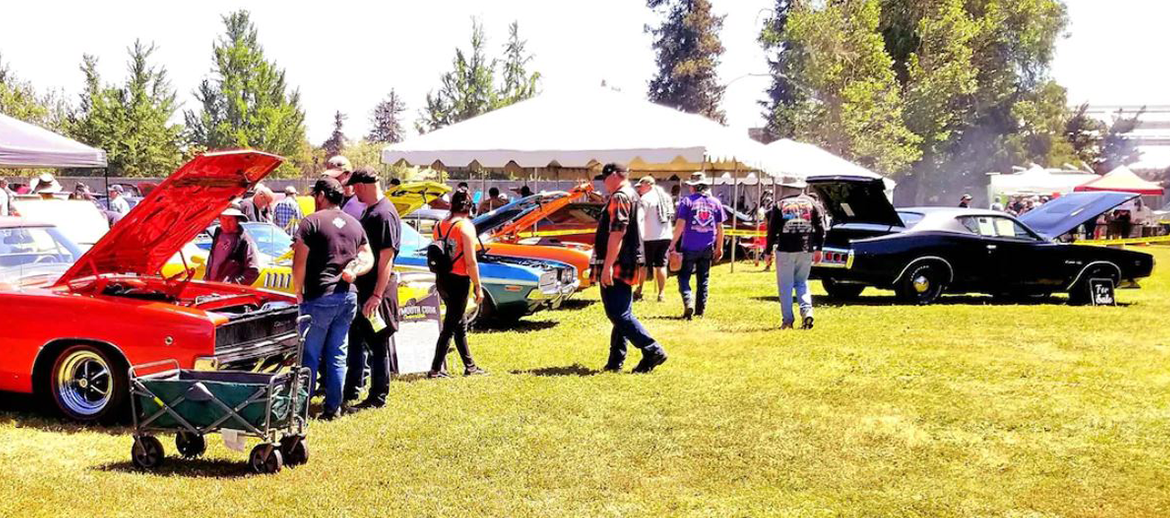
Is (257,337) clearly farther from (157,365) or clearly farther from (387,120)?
(387,120)

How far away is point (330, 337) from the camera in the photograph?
616cm

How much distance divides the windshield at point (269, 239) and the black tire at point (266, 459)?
4.80 m

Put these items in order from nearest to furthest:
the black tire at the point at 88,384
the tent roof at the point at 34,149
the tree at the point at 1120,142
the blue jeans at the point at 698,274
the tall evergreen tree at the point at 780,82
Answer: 1. the black tire at the point at 88,384
2. the blue jeans at the point at 698,274
3. the tent roof at the point at 34,149
4. the tall evergreen tree at the point at 780,82
5. the tree at the point at 1120,142

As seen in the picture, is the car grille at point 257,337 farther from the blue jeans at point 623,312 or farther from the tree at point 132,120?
the tree at point 132,120

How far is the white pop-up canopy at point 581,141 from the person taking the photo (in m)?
15.2

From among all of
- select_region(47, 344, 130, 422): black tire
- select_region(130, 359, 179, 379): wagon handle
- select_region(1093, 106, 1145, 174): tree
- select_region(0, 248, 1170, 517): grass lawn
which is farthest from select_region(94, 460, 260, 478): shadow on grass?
select_region(1093, 106, 1145, 174): tree

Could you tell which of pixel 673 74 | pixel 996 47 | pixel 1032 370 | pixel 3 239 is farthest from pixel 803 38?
pixel 3 239

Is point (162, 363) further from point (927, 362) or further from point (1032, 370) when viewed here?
point (1032, 370)

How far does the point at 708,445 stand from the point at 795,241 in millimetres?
4722

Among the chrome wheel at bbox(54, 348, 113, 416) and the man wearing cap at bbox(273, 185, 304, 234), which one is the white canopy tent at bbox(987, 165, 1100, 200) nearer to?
the man wearing cap at bbox(273, 185, 304, 234)

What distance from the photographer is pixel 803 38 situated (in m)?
38.1

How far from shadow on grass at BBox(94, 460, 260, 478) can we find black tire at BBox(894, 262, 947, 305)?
9833 millimetres

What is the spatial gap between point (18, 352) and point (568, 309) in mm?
7249

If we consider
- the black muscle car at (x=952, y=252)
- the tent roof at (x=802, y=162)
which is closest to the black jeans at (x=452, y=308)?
the black muscle car at (x=952, y=252)
